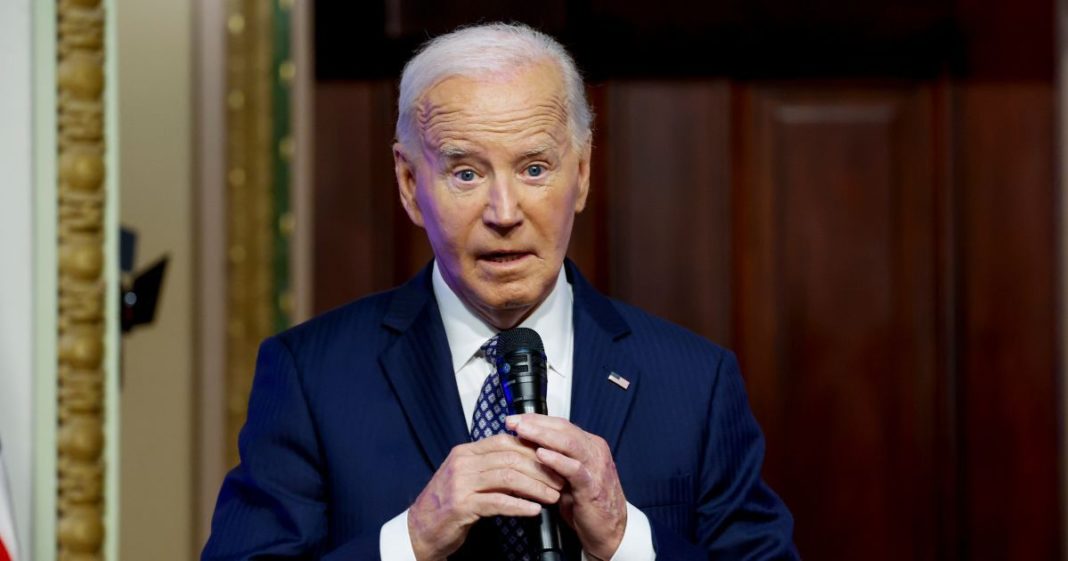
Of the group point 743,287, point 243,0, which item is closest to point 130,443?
point 243,0

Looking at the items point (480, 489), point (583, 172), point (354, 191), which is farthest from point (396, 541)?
point (354, 191)

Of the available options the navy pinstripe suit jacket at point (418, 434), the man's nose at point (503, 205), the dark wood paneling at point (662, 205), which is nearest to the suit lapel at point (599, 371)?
the navy pinstripe suit jacket at point (418, 434)

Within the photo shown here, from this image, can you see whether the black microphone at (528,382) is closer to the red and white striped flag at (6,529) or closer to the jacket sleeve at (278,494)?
the jacket sleeve at (278,494)

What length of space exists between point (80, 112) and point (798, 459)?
1.53 m

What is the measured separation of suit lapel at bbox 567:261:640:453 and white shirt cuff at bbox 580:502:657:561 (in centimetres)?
9

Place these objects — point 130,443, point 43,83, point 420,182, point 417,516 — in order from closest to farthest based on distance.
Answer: point 417,516
point 420,182
point 43,83
point 130,443

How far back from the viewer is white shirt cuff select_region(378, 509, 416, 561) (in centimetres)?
153

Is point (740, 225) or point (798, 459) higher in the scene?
point (740, 225)

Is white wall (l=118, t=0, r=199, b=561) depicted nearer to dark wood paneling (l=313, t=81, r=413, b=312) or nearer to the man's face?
dark wood paneling (l=313, t=81, r=413, b=312)

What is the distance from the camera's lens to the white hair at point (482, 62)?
1.61 m

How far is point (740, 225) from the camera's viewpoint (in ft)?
10.3

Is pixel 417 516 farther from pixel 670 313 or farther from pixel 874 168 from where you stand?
pixel 874 168

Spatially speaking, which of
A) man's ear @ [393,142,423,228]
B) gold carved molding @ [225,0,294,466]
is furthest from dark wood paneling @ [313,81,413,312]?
man's ear @ [393,142,423,228]

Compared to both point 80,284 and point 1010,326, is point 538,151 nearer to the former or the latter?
point 80,284
